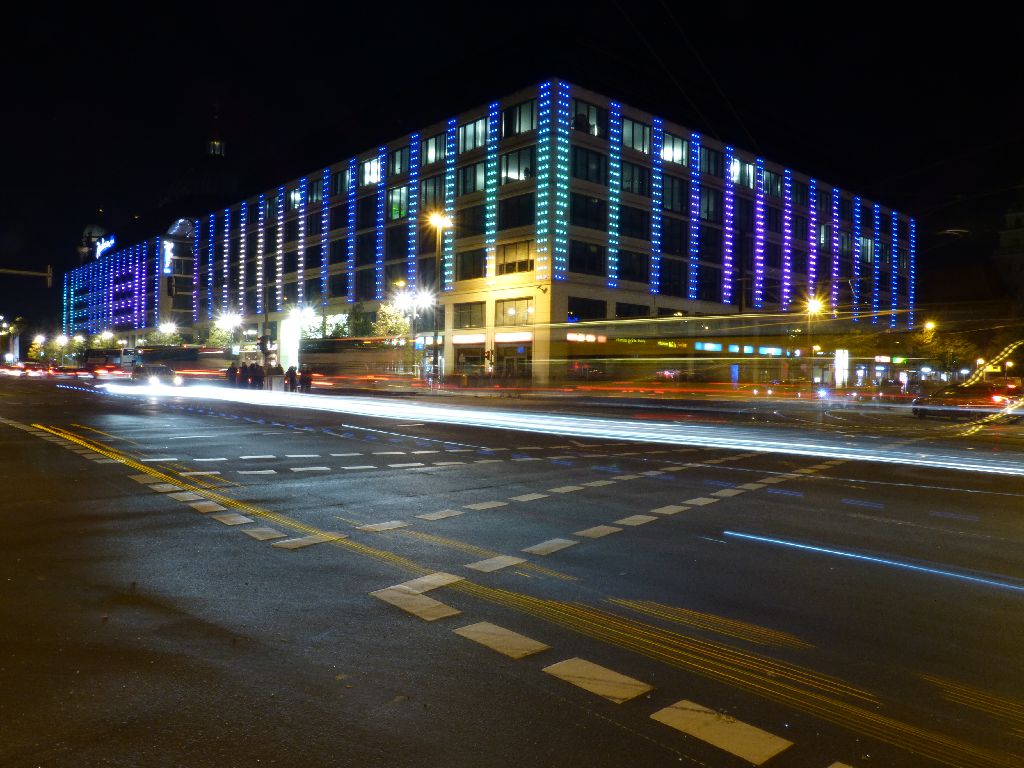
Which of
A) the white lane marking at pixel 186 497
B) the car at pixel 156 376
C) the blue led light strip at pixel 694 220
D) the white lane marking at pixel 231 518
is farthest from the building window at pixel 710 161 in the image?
the white lane marking at pixel 231 518

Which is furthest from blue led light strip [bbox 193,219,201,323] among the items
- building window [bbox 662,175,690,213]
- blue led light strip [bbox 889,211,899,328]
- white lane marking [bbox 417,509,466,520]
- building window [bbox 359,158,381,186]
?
white lane marking [bbox 417,509,466,520]

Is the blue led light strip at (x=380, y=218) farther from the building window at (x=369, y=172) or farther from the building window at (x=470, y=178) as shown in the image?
the building window at (x=470, y=178)

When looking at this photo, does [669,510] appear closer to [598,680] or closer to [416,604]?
[416,604]

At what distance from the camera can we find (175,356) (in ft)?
209

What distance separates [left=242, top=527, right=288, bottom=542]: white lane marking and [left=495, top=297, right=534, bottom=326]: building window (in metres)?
41.6

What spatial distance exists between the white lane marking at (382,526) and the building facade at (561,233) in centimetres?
2909

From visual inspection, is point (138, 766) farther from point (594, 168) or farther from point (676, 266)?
point (676, 266)

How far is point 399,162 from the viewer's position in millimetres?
57875

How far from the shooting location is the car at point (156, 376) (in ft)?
157

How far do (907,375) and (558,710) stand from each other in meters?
38.1

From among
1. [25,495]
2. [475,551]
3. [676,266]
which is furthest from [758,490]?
[676,266]

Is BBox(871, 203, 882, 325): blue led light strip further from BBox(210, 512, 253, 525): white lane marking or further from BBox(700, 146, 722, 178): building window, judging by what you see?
BBox(210, 512, 253, 525): white lane marking

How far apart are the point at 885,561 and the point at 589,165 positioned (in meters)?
45.1

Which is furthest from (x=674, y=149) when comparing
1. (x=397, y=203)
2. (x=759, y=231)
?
(x=397, y=203)
